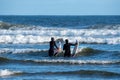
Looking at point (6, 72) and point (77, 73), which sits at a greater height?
point (6, 72)

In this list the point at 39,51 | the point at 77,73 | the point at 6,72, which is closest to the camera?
the point at 6,72

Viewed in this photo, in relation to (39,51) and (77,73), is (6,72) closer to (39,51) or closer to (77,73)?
(77,73)

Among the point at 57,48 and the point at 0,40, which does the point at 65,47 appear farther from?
the point at 0,40

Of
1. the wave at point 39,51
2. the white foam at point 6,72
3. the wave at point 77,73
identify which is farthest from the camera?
the wave at point 39,51

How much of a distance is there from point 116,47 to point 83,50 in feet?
10.7

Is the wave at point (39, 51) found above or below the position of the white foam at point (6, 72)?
below

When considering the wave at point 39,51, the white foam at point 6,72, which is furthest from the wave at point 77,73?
the wave at point 39,51

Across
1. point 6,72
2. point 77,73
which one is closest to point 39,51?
point 77,73

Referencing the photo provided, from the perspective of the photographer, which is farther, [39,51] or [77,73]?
[39,51]

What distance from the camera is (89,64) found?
26234mm

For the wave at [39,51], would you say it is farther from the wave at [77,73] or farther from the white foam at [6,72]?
the white foam at [6,72]

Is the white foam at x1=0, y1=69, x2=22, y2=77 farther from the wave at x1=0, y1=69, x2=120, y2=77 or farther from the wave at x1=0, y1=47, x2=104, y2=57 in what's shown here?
the wave at x1=0, y1=47, x2=104, y2=57

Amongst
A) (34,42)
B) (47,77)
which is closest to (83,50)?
(34,42)

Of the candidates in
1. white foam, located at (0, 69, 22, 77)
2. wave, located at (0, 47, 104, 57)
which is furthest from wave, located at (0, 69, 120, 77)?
wave, located at (0, 47, 104, 57)
